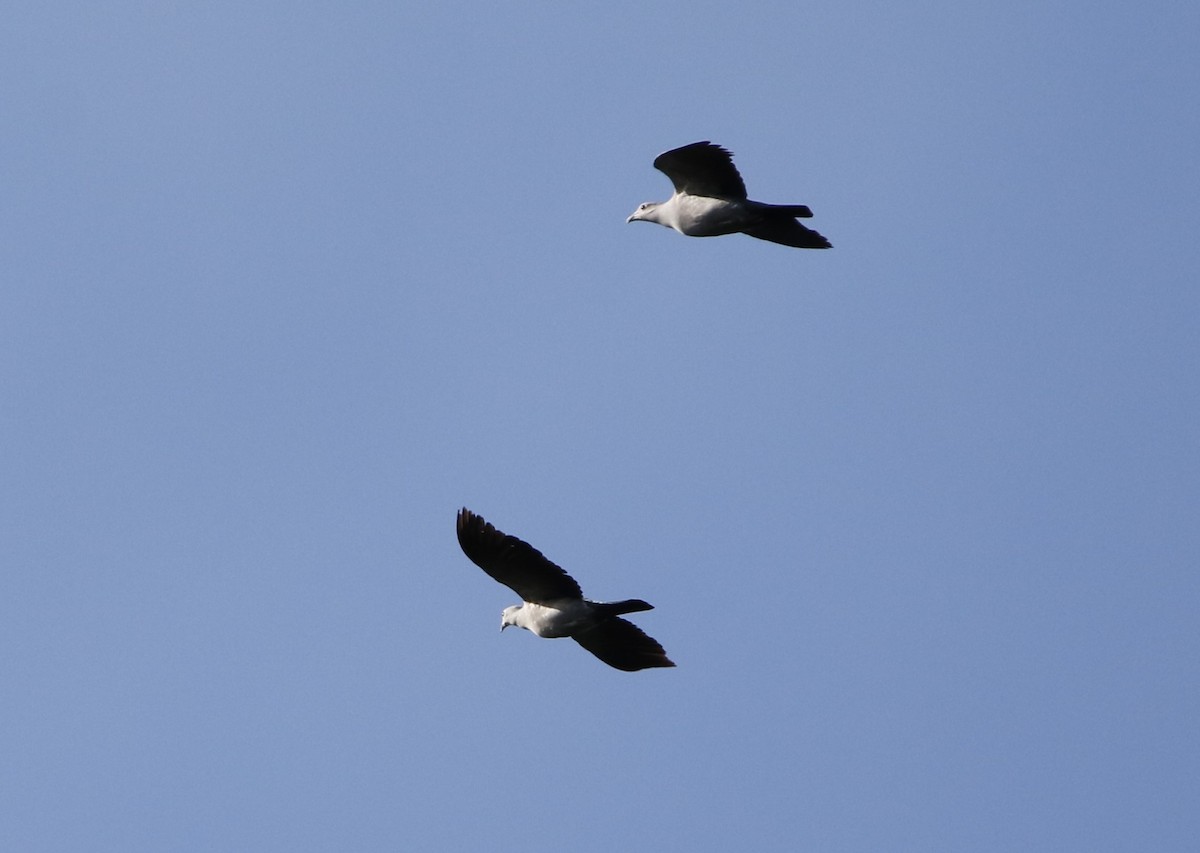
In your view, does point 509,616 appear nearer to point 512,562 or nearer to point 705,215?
point 512,562

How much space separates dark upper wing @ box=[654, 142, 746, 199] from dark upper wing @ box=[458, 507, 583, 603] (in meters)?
4.71

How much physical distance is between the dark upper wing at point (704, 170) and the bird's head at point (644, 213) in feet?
4.78

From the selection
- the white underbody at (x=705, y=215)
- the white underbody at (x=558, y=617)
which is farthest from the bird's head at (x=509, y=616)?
the white underbody at (x=705, y=215)

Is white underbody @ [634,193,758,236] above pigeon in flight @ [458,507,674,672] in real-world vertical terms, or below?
above

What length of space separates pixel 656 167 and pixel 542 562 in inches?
191

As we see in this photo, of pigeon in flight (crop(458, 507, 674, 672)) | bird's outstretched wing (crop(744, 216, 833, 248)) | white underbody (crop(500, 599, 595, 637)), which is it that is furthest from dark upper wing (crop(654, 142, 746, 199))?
white underbody (crop(500, 599, 595, 637))

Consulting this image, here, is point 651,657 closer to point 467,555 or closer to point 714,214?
point 467,555

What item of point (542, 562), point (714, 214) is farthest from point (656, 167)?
point (542, 562)

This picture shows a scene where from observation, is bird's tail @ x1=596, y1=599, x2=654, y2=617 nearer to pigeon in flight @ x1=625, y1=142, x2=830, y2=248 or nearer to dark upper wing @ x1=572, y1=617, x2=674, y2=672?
dark upper wing @ x1=572, y1=617, x2=674, y2=672

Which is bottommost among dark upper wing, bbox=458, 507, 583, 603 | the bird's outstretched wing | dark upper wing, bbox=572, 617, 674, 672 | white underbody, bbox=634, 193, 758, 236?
dark upper wing, bbox=572, 617, 674, 672

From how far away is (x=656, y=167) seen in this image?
2258 cm

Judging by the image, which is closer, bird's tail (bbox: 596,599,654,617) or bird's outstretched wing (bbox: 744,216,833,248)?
bird's tail (bbox: 596,599,654,617)

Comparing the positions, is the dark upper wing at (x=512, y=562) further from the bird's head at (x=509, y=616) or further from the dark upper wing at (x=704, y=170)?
the dark upper wing at (x=704, y=170)

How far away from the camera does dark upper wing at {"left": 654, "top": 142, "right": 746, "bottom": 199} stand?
2189cm
